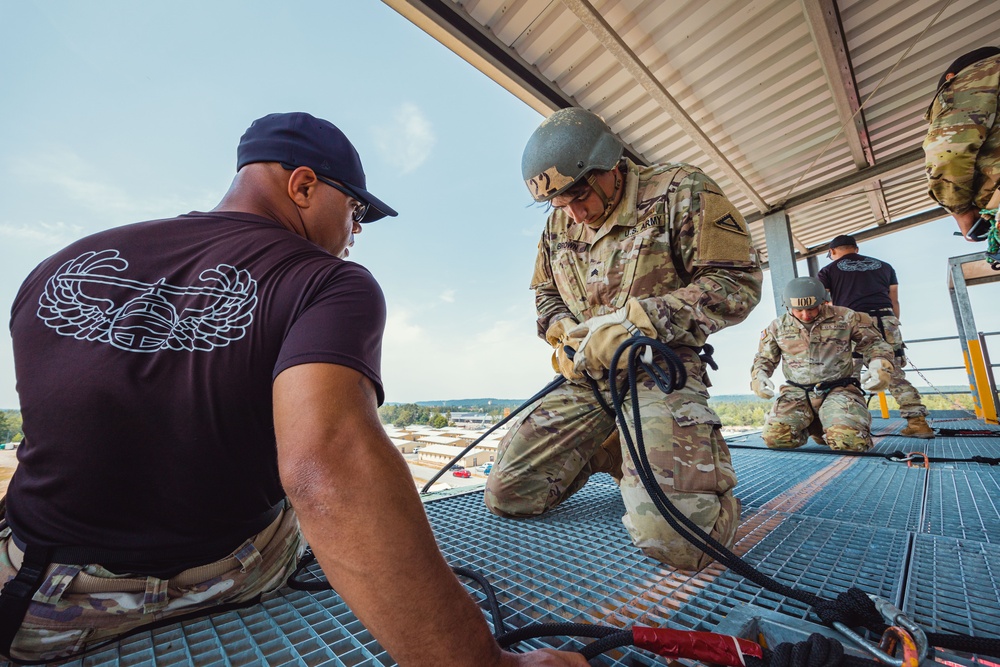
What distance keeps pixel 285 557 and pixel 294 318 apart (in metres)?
0.67

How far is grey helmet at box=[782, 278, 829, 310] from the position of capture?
11.2 feet

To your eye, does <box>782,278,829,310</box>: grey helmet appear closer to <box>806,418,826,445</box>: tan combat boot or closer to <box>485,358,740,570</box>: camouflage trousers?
<box>806,418,826,445</box>: tan combat boot

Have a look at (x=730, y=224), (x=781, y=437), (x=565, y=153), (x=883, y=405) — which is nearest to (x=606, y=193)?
(x=565, y=153)

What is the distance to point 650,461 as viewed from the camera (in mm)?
1410

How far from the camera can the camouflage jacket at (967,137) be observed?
4.97 feet

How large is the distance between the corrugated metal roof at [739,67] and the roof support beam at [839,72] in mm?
12

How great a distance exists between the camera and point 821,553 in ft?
3.88

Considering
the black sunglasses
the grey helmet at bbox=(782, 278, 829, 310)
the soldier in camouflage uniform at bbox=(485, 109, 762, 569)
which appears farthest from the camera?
the grey helmet at bbox=(782, 278, 829, 310)

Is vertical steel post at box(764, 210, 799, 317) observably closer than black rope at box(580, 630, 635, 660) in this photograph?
No

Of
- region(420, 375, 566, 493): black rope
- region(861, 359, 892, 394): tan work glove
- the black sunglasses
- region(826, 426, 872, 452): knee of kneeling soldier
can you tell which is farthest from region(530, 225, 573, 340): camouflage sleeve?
region(861, 359, 892, 394): tan work glove

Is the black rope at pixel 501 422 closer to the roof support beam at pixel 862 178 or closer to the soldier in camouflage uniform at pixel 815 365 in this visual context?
the soldier in camouflage uniform at pixel 815 365

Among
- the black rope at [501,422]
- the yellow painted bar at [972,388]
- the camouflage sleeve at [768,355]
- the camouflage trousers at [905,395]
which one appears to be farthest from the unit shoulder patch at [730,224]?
the yellow painted bar at [972,388]

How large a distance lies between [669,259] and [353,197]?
1.21 m

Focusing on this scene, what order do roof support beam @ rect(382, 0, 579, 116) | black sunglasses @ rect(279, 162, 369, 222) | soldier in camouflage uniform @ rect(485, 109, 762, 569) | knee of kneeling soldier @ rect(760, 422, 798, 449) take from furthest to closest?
knee of kneeling soldier @ rect(760, 422, 798, 449), roof support beam @ rect(382, 0, 579, 116), soldier in camouflage uniform @ rect(485, 109, 762, 569), black sunglasses @ rect(279, 162, 369, 222)
